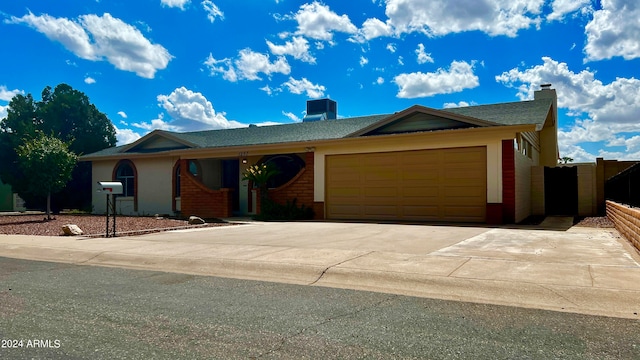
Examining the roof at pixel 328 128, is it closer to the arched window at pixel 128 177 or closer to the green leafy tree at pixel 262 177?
the arched window at pixel 128 177

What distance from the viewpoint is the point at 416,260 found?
7.28 m

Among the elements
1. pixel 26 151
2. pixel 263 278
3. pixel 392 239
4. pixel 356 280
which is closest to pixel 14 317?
pixel 263 278

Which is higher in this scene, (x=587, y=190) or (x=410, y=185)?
(x=410, y=185)

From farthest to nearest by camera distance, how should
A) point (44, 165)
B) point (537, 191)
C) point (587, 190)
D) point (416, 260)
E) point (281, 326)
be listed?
point (44, 165), point (537, 191), point (587, 190), point (416, 260), point (281, 326)

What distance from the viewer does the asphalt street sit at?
3.72 metres

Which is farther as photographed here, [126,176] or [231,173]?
[126,176]

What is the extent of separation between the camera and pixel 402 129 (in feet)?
56.4

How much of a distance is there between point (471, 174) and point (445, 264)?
8.97 m

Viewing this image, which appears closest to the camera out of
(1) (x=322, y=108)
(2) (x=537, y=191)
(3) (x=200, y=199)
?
(2) (x=537, y=191)

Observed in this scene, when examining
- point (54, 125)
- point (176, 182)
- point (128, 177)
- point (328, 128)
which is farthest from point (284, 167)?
point (54, 125)

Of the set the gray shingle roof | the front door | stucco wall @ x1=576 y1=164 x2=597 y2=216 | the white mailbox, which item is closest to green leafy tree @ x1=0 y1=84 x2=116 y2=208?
the front door

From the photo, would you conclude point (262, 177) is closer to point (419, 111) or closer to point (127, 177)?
point (419, 111)

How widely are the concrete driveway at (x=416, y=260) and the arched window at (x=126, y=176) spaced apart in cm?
1212

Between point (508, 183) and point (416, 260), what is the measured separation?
858cm
